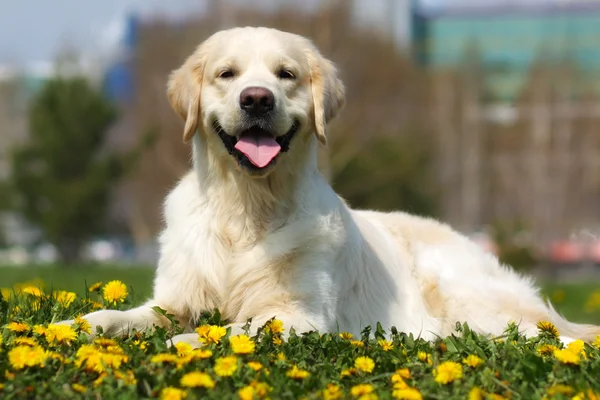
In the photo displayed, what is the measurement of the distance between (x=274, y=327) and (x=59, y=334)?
87cm

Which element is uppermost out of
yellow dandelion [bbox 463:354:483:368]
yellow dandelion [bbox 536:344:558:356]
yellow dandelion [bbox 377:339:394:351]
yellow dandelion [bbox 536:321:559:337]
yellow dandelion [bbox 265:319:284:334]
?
yellow dandelion [bbox 463:354:483:368]

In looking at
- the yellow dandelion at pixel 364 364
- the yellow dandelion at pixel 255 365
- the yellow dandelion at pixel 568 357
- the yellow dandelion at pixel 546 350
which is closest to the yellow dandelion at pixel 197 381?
the yellow dandelion at pixel 255 365

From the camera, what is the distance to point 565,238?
34.3m

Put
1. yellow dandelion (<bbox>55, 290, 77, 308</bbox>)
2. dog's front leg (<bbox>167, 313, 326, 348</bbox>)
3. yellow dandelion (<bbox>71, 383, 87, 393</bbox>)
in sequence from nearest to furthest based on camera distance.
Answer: yellow dandelion (<bbox>71, 383, 87, 393</bbox>)
dog's front leg (<bbox>167, 313, 326, 348</bbox>)
yellow dandelion (<bbox>55, 290, 77, 308</bbox>)

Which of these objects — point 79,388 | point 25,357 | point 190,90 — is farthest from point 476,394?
point 190,90

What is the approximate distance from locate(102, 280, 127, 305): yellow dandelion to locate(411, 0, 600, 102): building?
3724 centimetres

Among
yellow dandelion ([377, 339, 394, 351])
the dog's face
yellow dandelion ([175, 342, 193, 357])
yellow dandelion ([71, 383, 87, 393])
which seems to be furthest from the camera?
the dog's face

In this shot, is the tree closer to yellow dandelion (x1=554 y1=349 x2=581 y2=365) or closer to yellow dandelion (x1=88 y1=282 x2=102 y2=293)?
yellow dandelion (x1=88 y1=282 x2=102 y2=293)

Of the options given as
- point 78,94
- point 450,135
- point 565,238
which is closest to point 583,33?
point 450,135

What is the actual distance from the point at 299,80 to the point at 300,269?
96 cm

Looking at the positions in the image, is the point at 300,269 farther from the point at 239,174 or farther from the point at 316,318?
the point at 239,174

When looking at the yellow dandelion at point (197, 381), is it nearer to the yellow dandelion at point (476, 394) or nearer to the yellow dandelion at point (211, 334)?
the yellow dandelion at point (211, 334)

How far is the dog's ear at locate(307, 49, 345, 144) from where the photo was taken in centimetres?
450

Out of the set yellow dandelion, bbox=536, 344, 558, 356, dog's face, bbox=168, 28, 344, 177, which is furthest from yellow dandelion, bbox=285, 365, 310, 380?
dog's face, bbox=168, 28, 344, 177
